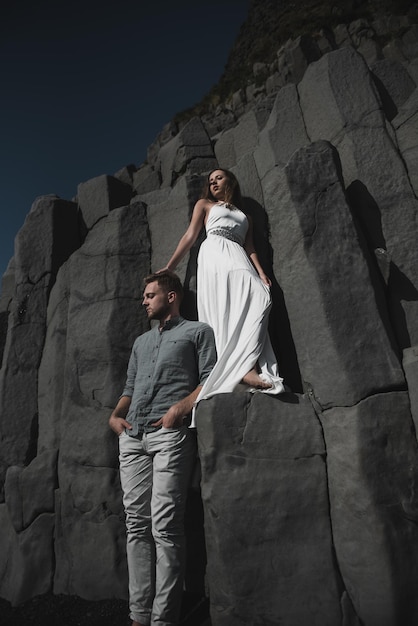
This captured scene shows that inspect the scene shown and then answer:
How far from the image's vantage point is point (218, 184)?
3.87 m

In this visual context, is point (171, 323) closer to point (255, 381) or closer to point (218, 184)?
point (255, 381)

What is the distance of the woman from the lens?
9.12ft

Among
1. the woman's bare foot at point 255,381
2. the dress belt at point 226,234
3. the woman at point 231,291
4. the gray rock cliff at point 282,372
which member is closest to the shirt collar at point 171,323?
the woman at point 231,291

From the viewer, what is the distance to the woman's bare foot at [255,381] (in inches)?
106

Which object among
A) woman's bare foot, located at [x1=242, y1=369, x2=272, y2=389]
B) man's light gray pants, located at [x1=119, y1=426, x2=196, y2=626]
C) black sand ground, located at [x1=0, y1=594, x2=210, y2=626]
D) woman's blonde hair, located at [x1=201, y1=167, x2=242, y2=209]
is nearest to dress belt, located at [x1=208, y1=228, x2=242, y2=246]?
woman's blonde hair, located at [x1=201, y1=167, x2=242, y2=209]

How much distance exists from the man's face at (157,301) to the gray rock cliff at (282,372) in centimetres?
41

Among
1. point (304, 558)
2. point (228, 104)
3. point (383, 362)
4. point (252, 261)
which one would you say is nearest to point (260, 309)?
point (252, 261)

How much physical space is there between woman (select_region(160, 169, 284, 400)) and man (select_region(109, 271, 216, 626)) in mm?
155

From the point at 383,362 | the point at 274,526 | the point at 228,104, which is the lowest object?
the point at 274,526

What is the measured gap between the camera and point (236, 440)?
260cm

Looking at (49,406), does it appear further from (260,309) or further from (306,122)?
(306,122)

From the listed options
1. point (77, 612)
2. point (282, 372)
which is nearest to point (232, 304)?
point (282, 372)

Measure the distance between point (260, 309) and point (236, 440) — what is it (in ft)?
3.23

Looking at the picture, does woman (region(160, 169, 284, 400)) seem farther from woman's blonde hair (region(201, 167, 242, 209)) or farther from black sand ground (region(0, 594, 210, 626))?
black sand ground (region(0, 594, 210, 626))
